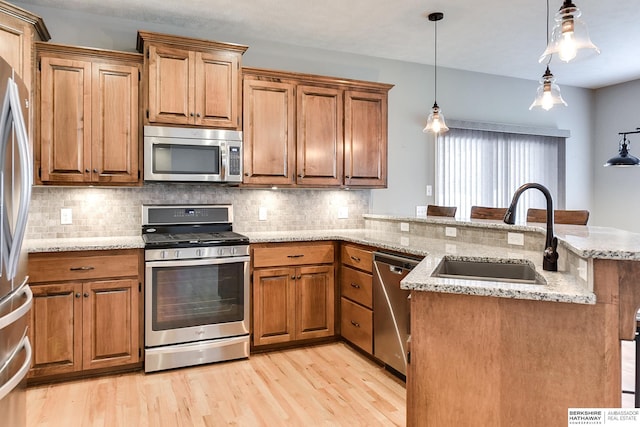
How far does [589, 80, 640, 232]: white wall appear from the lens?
17.5ft

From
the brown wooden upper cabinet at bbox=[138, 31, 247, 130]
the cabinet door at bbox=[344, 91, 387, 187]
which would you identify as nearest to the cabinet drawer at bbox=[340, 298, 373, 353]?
the cabinet door at bbox=[344, 91, 387, 187]

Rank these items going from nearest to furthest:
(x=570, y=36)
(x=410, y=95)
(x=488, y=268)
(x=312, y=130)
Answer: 1. (x=570, y=36)
2. (x=488, y=268)
3. (x=312, y=130)
4. (x=410, y=95)

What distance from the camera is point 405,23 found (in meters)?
3.62

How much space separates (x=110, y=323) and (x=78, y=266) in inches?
17.5

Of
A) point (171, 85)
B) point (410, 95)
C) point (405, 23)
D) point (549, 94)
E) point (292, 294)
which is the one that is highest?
point (405, 23)

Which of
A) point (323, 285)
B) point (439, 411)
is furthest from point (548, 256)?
point (323, 285)

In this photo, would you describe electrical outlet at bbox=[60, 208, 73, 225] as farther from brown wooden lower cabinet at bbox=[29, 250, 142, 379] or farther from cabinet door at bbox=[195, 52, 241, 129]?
cabinet door at bbox=[195, 52, 241, 129]

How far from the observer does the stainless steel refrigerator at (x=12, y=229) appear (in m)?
1.47

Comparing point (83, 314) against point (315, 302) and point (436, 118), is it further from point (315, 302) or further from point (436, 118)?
point (436, 118)

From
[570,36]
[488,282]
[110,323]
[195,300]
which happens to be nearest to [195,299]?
[195,300]

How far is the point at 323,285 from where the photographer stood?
355 cm

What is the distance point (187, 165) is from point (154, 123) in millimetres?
385

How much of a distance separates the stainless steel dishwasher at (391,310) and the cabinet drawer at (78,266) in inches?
67.4

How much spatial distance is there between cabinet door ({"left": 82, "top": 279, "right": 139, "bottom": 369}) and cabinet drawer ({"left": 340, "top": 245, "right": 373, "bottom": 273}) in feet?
5.23
